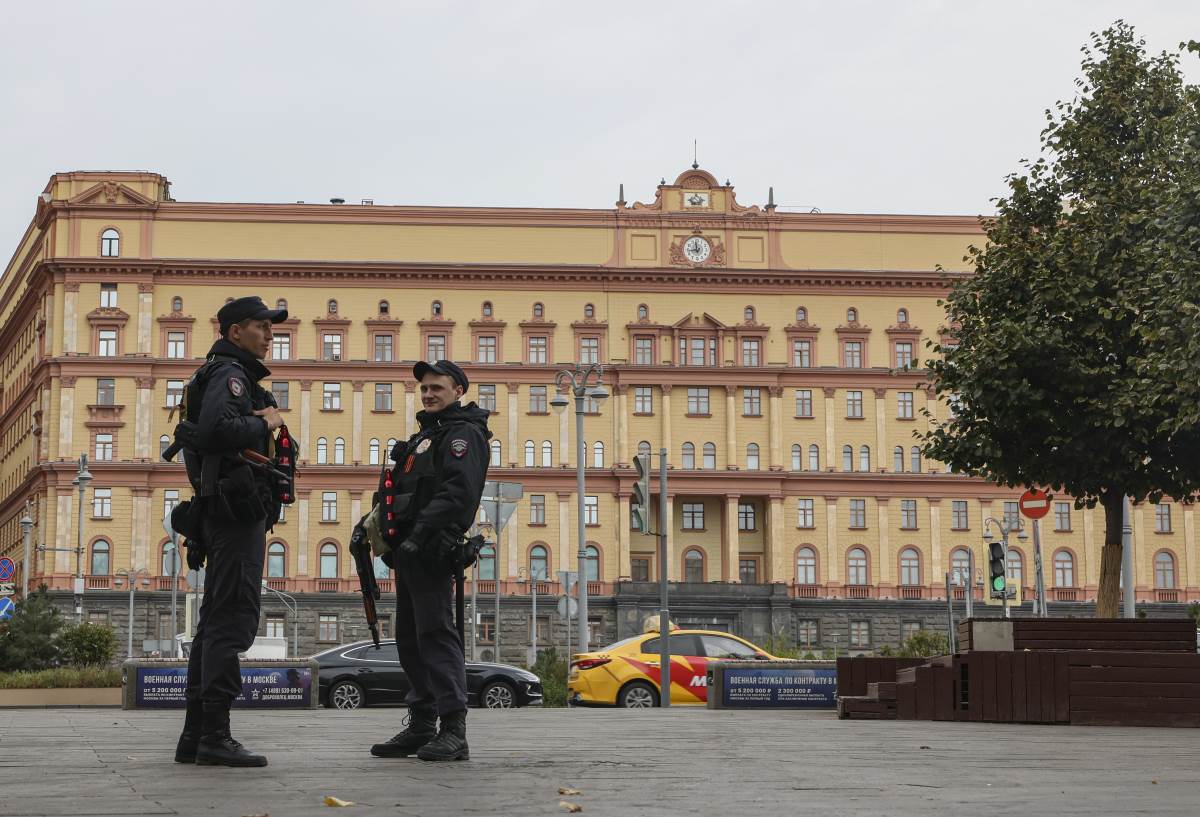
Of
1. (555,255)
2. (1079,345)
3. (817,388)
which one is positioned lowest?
(1079,345)

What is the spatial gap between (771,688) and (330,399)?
213 feet

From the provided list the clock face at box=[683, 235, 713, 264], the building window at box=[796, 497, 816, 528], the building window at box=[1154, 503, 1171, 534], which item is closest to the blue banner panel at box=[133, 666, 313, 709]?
the building window at box=[796, 497, 816, 528]

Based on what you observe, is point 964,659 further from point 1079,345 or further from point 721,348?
point 721,348

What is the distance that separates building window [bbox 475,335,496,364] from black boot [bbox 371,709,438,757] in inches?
3141

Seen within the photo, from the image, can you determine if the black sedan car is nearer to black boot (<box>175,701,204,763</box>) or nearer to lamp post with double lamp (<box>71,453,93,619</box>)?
black boot (<box>175,701,204,763</box>)

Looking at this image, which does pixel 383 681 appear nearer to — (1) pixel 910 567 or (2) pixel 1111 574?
(2) pixel 1111 574

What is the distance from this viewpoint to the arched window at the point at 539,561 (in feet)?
284

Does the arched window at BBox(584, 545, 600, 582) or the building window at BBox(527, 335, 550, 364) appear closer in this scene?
the arched window at BBox(584, 545, 600, 582)

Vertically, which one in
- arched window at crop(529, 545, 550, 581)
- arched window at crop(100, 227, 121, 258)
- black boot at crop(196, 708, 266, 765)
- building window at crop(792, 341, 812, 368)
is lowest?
black boot at crop(196, 708, 266, 765)

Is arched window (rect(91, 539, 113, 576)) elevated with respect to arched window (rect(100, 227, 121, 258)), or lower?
lower

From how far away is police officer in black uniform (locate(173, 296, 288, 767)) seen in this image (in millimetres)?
8852

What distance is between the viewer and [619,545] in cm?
8700

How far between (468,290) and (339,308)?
241 inches

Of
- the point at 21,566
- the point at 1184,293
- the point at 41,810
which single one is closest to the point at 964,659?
the point at 1184,293
